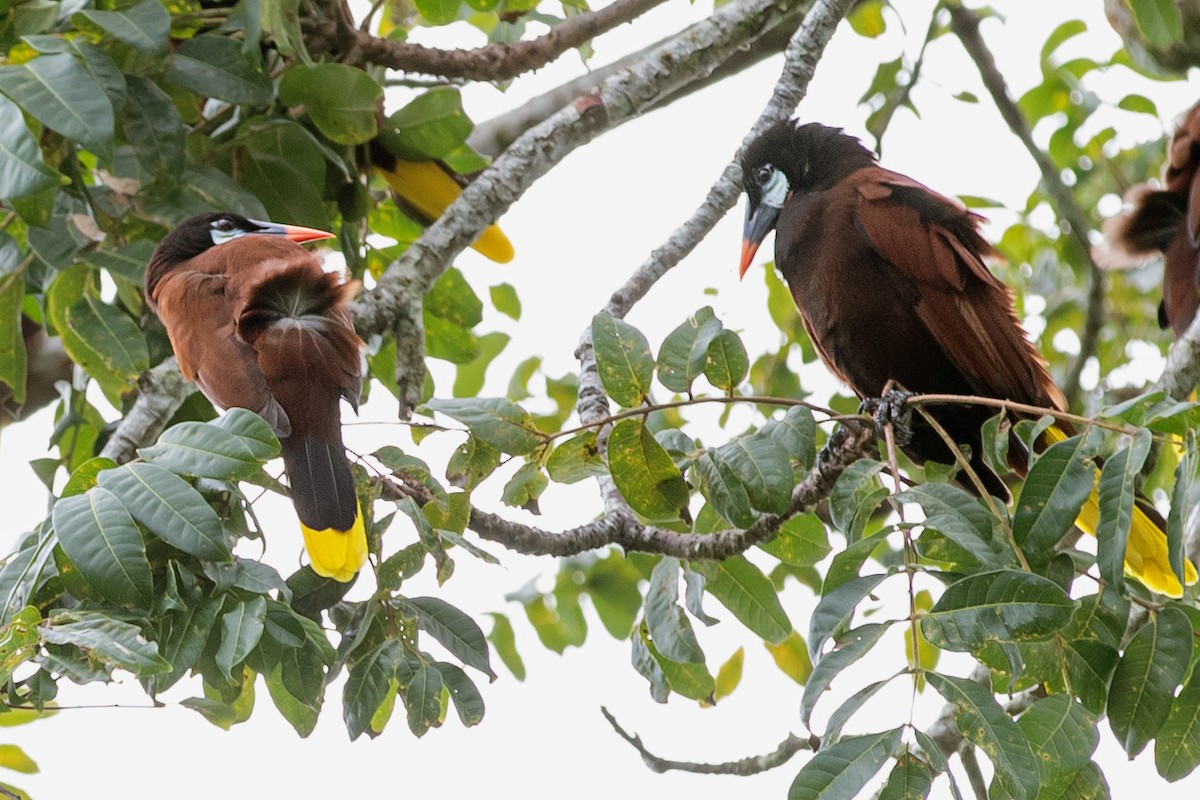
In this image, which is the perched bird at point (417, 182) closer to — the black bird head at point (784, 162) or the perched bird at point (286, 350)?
the perched bird at point (286, 350)

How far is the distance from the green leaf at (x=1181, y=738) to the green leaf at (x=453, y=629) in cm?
82

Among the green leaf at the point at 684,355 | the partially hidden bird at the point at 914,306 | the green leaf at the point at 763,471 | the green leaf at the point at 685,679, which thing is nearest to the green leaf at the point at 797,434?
the green leaf at the point at 763,471

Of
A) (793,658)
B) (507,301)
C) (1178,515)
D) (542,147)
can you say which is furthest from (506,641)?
(1178,515)

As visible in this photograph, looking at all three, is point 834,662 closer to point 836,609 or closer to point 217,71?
point 836,609

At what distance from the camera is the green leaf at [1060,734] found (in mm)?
1303

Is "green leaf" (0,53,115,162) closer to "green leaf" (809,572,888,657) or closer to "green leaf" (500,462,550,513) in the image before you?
"green leaf" (500,462,550,513)

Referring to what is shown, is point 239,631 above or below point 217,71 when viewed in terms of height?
below

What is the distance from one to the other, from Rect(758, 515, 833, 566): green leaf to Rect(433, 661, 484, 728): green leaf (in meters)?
0.60

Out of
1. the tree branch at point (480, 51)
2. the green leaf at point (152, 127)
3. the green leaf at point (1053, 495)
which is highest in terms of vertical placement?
the tree branch at point (480, 51)

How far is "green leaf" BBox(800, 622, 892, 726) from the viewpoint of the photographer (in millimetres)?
1364

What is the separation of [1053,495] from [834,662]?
32cm

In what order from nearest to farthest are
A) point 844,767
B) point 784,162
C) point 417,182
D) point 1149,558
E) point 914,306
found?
point 844,767 < point 1149,558 < point 914,306 < point 784,162 < point 417,182

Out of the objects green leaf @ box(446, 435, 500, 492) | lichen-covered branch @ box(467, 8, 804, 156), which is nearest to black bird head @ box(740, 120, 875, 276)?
lichen-covered branch @ box(467, 8, 804, 156)

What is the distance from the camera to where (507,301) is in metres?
3.40
